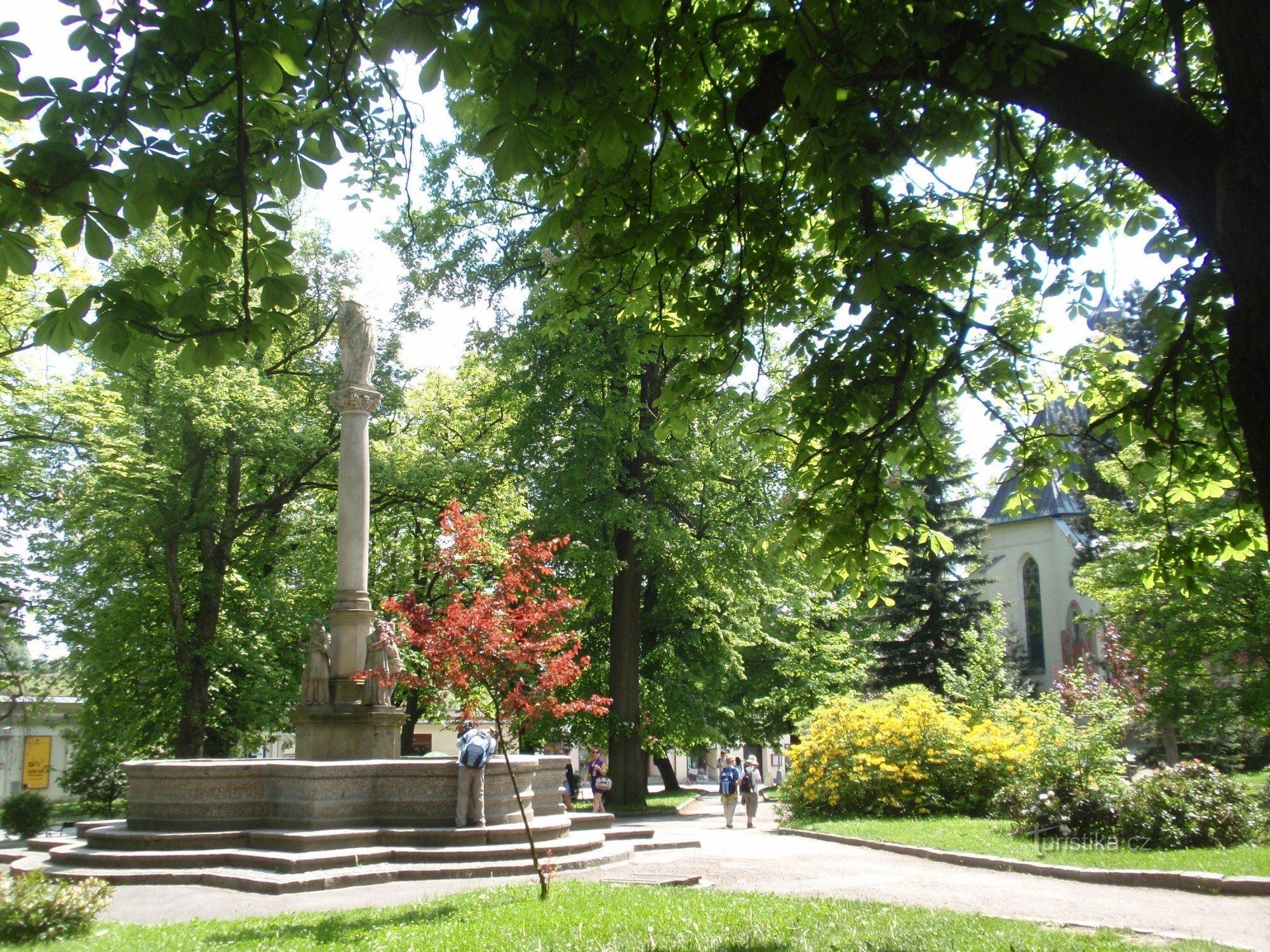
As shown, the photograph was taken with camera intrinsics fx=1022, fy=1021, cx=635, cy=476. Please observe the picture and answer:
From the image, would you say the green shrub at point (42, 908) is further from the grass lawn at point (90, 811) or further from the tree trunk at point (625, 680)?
the grass lawn at point (90, 811)

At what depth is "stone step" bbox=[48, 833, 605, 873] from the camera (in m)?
12.4

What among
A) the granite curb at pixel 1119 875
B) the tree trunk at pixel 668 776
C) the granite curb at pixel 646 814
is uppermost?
the granite curb at pixel 1119 875

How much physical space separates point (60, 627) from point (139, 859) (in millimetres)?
14200

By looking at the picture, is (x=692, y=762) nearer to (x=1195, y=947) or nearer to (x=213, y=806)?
(x=213, y=806)

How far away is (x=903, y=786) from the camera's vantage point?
20828mm

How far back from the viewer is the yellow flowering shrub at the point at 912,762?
20781mm

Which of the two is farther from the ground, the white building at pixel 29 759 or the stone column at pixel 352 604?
the stone column at pixel 352 604

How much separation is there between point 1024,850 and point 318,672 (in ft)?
35.3

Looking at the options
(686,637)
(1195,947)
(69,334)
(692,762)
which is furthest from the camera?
(692,762)

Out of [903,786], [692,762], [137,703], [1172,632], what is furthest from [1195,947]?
[692,762]

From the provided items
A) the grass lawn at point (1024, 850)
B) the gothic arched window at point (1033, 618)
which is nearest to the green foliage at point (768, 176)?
the grass lawn at point (1024, 850)

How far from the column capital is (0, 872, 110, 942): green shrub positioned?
986 centimetres

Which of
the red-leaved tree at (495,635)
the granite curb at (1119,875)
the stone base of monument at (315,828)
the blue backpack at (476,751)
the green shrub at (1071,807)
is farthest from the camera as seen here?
the green shrub at (1071,807)

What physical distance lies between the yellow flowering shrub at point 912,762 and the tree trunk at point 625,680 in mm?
4188
